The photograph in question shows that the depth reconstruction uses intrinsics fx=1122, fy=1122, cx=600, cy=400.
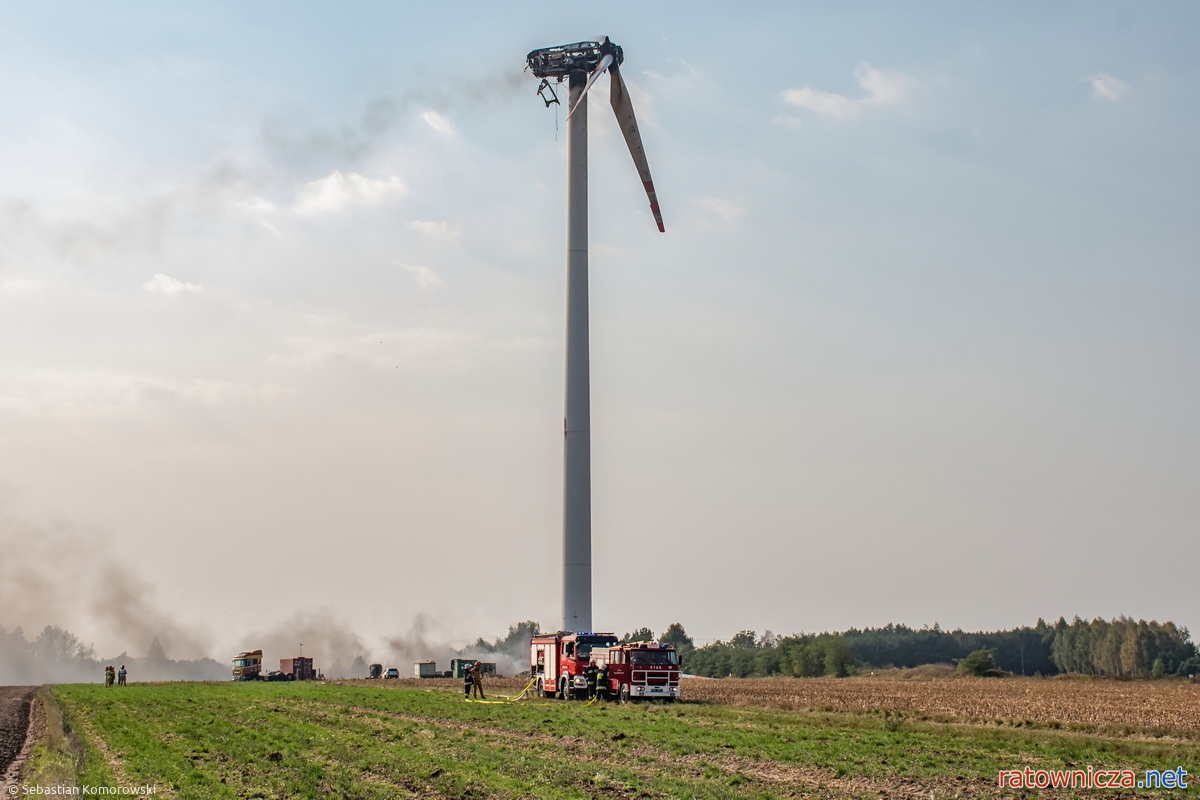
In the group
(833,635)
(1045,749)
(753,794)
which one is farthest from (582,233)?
(833,635)

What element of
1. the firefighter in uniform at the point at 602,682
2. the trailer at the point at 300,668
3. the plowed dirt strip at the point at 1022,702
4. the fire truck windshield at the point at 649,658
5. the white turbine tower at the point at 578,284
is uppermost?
the white turbine tower at the point at 578,284

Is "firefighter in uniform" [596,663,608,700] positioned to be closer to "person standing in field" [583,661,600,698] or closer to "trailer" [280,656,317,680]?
"person standing in field" [583,661,600,698]

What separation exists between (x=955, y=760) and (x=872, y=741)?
5.23m

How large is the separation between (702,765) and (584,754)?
439 cm

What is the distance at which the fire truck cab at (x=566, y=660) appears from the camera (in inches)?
2512

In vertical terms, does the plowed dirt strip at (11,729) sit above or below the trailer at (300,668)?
above

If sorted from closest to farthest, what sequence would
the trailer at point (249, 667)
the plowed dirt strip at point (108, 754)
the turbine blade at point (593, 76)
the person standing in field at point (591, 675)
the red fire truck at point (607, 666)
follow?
1. the plowed dirt strip at point (108, 754)
2. the red fire truck at point (607, 666)
3. the person standing in field at point (591, 675)
4. the turbine blade at point (593, 76)
5. the trailer at point (249, 667)

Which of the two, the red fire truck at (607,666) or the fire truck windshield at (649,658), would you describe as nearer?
the red fire truck at (607,666)

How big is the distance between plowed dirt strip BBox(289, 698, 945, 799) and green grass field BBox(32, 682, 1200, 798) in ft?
0.22

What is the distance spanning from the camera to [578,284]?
7944 centimetres

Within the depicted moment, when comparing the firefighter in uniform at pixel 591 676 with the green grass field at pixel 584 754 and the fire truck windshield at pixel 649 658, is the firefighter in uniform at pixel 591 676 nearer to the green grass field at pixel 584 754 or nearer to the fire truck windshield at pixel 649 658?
the fire truck windshield at pixel 649 658

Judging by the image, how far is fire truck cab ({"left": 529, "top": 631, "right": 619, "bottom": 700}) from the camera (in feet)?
209
